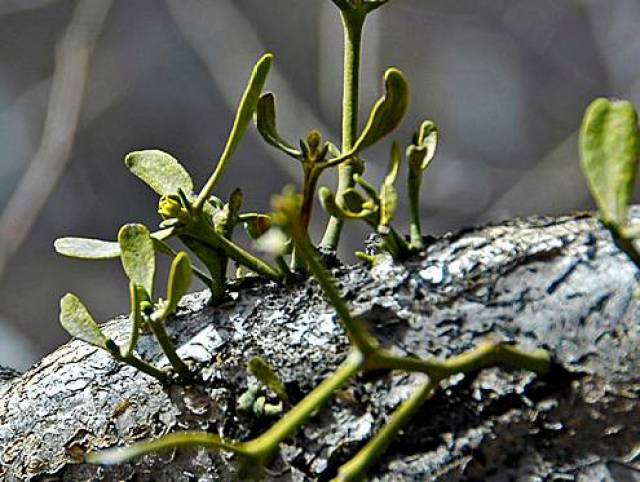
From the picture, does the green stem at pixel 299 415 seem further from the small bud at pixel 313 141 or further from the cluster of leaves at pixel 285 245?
the small bud at pixel 313 141

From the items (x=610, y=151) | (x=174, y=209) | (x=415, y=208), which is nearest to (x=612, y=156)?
(x=610, y=151)

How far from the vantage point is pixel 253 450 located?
380 millimetres

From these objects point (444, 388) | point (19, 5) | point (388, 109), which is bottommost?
point (444, 388)

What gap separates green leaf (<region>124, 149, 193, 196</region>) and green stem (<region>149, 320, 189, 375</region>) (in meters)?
0.08

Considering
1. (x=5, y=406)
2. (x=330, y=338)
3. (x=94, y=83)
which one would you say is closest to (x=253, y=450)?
(x=330, y=338)

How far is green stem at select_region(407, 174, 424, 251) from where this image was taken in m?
0.46

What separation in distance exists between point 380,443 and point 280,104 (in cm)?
229

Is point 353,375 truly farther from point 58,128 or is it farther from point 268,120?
point 58,128

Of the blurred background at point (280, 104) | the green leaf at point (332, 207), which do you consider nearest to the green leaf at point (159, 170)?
the green leaf at point (332, 207)

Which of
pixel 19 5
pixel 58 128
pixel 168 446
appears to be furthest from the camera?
pixel 19 5

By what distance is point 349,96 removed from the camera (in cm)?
54

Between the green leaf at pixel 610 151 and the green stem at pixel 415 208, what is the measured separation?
10 cm

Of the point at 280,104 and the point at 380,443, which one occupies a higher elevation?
the point at 380,443

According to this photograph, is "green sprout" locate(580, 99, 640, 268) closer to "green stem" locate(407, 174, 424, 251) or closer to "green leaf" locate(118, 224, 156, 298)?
"green stem" locate(407, 174, 424, 251)
